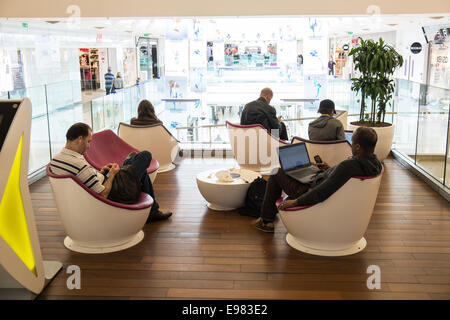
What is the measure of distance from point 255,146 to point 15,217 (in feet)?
14.1

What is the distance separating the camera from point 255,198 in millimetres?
5434

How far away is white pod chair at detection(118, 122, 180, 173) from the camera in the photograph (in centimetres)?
729

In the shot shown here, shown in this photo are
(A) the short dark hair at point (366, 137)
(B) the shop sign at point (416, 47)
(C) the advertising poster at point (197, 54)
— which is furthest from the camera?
(B) the shop sign at point (416, 47)

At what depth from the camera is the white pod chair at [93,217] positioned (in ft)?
13.8

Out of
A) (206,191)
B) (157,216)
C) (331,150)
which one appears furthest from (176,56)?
(157,216)

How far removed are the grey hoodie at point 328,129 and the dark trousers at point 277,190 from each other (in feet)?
5.02

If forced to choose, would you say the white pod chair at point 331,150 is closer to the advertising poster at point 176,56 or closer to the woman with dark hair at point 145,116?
the woman with dark hair at point 145,116

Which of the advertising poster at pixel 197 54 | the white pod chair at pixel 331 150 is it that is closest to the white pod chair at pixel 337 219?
the white pod chair at pixel 331 150

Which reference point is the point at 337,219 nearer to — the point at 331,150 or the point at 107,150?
the point at 331,150

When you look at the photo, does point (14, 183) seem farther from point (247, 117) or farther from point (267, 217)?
point (247, 117)

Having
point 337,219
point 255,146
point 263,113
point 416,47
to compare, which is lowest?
point 337,219

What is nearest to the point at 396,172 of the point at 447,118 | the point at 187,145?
the point at 447,118

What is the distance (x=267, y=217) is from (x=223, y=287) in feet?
4.32

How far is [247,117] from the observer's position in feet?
23.8
